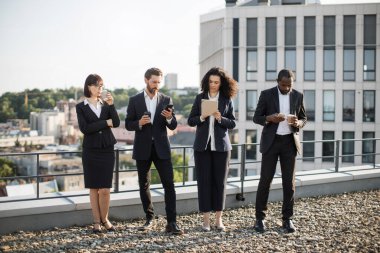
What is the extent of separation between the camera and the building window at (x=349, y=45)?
41281 mm

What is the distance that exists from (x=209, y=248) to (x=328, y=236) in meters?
1.73

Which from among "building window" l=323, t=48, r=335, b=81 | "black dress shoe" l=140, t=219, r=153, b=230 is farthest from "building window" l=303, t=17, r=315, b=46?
"black dress shoe" l=140, t=219, r=153, b=230

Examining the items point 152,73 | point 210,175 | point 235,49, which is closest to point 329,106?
point 235,49

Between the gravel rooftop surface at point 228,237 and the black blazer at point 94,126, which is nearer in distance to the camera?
the gravel rooftop surface at point 228,237

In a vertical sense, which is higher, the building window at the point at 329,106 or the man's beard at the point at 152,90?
the building window at the point at 329,106

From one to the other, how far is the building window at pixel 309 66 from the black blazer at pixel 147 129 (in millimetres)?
37675

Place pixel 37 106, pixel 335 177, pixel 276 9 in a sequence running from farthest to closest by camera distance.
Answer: pixel 37 106, pixel 276 9, pixel 335 177

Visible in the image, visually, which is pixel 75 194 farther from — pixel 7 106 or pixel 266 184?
pixel 7 106

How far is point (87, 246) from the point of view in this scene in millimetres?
5703

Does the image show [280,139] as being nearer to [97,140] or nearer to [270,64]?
[97,140]

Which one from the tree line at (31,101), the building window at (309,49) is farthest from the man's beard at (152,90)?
the tree line at (31,101)

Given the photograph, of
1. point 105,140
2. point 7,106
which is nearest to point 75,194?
point 105,140

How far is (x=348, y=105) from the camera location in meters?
41.8

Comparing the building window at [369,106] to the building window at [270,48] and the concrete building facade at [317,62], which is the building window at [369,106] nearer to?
the concrete building facade at [317,62]
